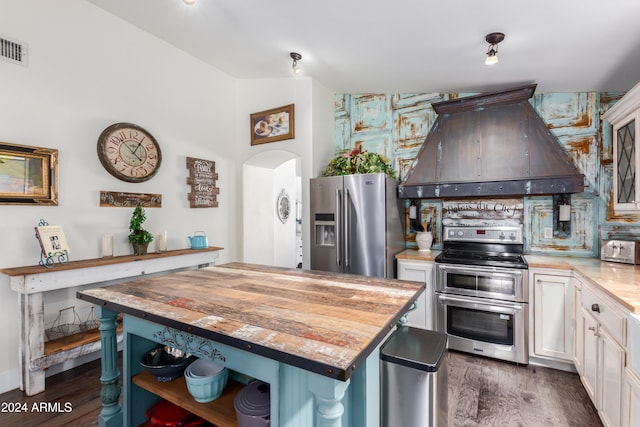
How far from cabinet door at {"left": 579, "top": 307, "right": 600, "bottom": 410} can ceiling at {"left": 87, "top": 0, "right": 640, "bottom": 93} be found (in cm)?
188

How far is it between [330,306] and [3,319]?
2554 millimetres

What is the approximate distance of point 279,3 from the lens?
2311 mm

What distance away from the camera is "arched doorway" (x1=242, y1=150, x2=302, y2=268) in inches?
164

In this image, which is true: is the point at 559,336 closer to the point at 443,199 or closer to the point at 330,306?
the point at 443,199

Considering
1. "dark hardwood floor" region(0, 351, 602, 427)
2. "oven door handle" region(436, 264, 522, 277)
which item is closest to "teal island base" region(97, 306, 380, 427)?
"dark hardwood floor" region(0, 351, 602, 427)

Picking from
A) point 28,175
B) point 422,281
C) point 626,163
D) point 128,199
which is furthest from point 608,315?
point 28,175

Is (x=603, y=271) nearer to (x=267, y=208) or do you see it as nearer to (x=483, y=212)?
(x=483, y=212)

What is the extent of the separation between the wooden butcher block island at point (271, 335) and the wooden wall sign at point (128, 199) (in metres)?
1.37

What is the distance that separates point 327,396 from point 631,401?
59.9 inches

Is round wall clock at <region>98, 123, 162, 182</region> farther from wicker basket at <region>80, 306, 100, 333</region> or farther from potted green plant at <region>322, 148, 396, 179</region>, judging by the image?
potted green plant at <region>322, 148, 396, 179</region>

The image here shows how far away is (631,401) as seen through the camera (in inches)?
55.8

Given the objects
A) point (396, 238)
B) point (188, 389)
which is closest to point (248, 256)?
point (396, 238)

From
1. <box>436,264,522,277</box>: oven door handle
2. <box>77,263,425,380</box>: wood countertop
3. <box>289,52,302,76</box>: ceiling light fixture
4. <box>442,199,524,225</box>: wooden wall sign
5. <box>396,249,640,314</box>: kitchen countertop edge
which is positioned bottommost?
<box>436,264,522,277</box>: oven door handle

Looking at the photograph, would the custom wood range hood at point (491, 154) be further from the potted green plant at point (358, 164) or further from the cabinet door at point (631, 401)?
the cabinet door at point (631, 401)
